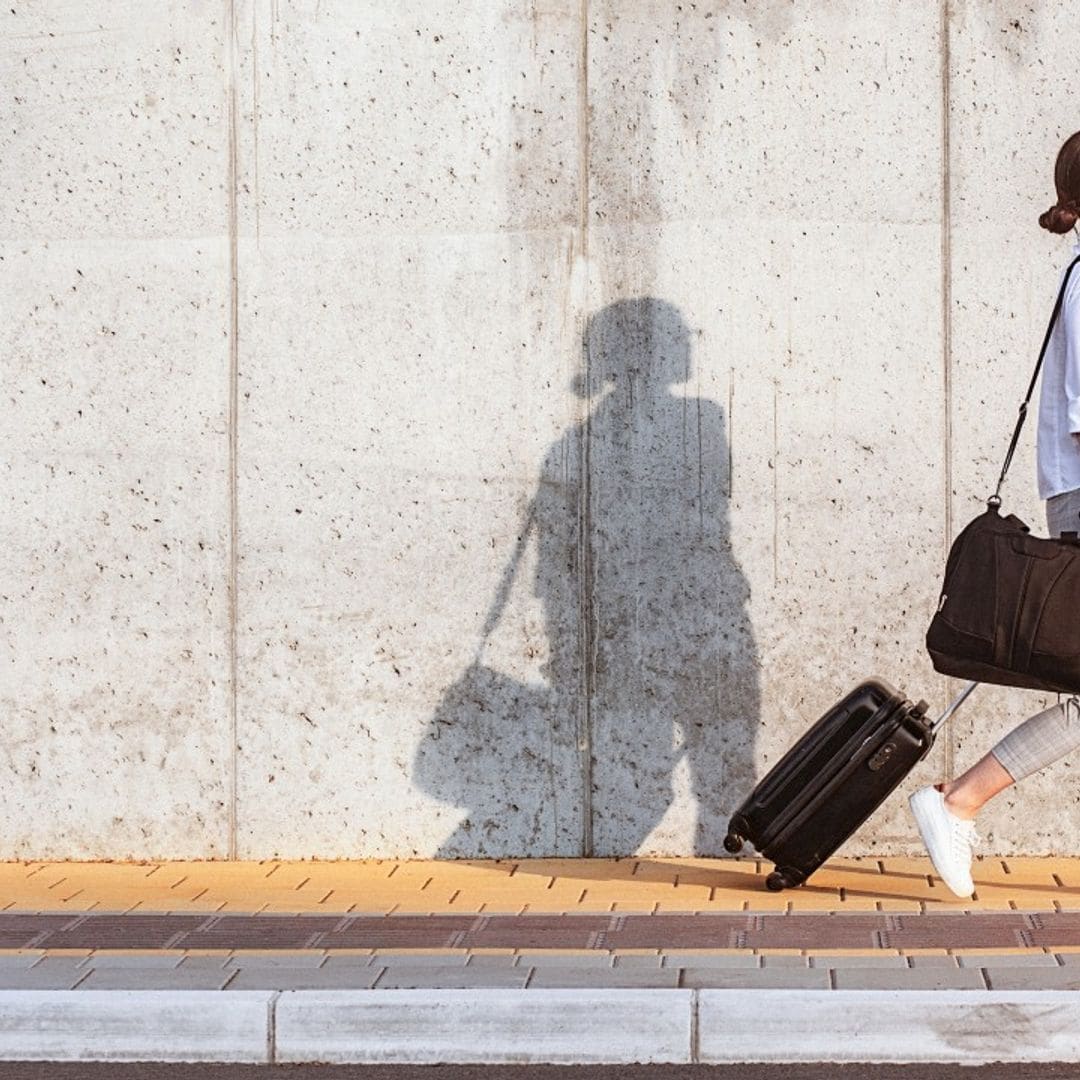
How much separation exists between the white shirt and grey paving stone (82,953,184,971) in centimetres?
263

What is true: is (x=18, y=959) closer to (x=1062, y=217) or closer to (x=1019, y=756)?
(x=1019, y=756)

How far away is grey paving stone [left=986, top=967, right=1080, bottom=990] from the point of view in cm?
469

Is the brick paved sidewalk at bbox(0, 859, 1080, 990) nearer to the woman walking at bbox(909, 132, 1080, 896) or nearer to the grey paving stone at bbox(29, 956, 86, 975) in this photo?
the grey paving stone at bbox(29, 956, 86, 975)

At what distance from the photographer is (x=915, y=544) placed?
6.99 meters

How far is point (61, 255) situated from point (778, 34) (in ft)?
8.28

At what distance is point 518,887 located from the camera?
6531mm

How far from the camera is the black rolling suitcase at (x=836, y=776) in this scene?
6.09 metres

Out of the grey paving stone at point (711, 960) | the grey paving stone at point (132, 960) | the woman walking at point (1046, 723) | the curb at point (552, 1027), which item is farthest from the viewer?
the woman walking at point (1046, 723)

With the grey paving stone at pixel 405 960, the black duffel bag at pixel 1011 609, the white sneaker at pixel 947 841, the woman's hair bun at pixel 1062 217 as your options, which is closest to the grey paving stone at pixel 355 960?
the grey paving stone at pixel 405 960

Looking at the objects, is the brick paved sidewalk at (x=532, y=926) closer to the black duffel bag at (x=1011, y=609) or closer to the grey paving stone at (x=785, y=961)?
the grey paving stone at (x=785, y=961)

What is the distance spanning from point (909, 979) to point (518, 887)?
1.94 metres

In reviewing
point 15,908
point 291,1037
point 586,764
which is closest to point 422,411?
point 586,764

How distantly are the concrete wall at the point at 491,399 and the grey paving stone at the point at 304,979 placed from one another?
206cm

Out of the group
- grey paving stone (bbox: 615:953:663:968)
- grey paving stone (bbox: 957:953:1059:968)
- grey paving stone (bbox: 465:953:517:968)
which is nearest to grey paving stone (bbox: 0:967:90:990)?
grey paving stone (bbox: 465:953:517:968)
